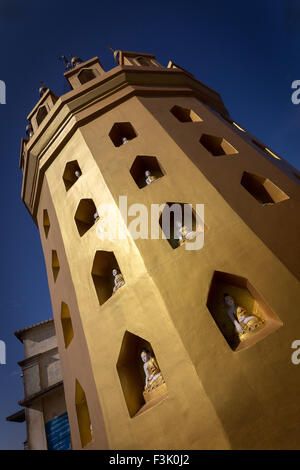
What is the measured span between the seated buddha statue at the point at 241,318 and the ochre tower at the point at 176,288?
0.32 feet

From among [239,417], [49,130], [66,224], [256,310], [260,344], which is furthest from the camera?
[49,130]

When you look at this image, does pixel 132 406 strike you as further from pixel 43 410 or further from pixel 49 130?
pixel 43 410

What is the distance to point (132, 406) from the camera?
534 centimetres

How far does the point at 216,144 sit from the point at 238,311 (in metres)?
4.89

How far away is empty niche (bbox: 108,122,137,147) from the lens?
30.4 ft

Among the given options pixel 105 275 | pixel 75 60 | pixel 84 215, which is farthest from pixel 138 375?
pixel 75 60

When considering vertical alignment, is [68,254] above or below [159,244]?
above

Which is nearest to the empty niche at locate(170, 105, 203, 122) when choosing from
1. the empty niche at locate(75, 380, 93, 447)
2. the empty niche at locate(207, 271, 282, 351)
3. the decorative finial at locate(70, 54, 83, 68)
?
the empty niche at locate(207, 271, 282, 351)

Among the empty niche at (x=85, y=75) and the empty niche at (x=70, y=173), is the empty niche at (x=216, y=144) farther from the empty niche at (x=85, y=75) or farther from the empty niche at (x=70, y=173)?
the empty niche at (x=85, y=75)

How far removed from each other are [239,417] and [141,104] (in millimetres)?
8389

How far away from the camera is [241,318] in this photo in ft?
17.5

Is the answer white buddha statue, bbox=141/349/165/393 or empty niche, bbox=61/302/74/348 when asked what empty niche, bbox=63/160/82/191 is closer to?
empty niche, bbox=61/302/74/348

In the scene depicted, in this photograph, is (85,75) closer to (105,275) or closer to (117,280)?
(105,275)
